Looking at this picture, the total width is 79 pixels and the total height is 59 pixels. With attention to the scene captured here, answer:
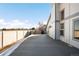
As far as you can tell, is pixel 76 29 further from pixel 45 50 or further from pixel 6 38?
pixel 6 38

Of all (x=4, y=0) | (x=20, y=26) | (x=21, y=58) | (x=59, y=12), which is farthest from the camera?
(x=20, y=26)

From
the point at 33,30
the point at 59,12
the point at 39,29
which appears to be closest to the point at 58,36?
the point at 59,12

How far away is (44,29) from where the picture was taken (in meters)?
29.9

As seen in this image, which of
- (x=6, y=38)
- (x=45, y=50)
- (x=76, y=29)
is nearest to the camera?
(x=45, y=50)

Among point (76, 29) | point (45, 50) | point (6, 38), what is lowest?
point (45, 50)

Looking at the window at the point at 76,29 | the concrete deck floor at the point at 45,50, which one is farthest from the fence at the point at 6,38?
the window at the point at 76,29

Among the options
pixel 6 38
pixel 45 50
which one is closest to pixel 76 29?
pixel 45 50

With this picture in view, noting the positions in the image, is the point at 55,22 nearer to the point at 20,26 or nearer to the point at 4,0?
the point at 20,26

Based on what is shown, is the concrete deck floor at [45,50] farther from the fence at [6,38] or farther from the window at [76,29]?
the fence at [6,38]

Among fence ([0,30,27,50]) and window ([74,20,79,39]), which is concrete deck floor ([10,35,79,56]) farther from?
fence ([0,30,27,50])

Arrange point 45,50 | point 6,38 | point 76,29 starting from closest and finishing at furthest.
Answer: point 45,50
point 76,29
point 6,38

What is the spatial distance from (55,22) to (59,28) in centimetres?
69

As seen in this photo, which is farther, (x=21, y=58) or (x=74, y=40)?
(x=74, y=40)

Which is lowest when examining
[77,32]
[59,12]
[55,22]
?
[77,32]
